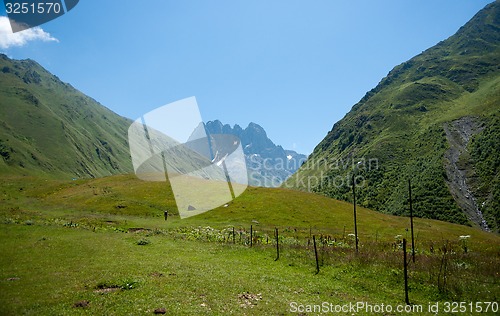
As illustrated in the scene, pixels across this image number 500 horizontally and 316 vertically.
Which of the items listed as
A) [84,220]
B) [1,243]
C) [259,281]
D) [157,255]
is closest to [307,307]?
[259,281]

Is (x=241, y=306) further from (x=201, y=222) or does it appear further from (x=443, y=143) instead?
(x=443, y=143)

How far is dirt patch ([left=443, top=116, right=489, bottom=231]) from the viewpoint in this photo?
142 m

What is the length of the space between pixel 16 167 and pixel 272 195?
184 meters

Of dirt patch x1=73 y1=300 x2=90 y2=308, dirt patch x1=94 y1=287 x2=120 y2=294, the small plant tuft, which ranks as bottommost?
the small plant tuft

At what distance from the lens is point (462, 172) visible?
165750mm

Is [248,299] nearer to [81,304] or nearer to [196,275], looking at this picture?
[196,275]

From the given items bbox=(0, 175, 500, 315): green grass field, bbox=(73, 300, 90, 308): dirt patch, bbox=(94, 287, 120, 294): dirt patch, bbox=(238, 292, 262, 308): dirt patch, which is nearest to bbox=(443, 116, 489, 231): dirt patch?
bbox=(0, 175, 500, 315): green grass field

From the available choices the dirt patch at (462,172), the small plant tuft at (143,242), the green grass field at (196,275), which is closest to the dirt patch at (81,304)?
the green grass field at (196,275)

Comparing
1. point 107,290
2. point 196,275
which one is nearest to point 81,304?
point 107,290

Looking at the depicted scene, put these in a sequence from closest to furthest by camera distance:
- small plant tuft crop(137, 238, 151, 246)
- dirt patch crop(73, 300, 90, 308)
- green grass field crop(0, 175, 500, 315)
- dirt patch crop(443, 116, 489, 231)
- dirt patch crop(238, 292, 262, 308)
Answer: dirt patch crop(73, 300, 90, 308) < green grass field crop(0, 175, 500, 315) < dirt patch crop(238, 292, 262, 308) < small plant tuft crop(137, 238, 151, 246) < dirt patch crop(443, 116, 489, 231)

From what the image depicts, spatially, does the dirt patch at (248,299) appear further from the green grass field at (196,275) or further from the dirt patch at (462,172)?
the dirt patch at (462,172)

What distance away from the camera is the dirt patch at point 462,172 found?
467ft

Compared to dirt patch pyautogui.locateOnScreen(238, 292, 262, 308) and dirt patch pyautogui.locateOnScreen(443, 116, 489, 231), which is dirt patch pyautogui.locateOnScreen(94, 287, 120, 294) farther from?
dirt patch pyautogui.locateOnScreen(443, 116, 489, 231)

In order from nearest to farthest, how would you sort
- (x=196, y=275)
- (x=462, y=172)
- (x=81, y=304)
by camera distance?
(x=81, y=304) → (x=196, y=275) → (x=462, y=172)
